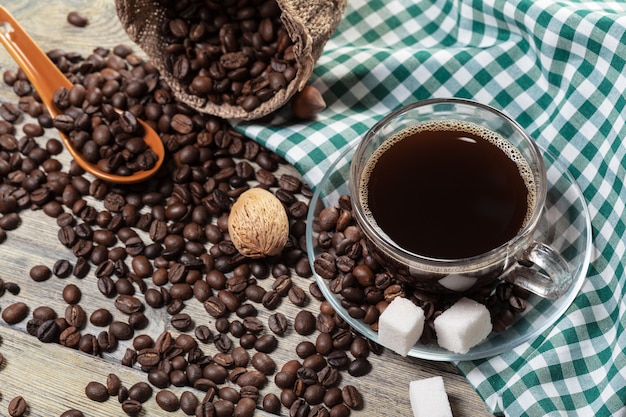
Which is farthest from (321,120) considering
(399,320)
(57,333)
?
(57,333)

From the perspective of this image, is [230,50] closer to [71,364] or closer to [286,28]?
[286,28]

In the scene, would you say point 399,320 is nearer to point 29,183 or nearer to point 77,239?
point 77,239

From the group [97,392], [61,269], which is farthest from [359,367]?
[61,269]

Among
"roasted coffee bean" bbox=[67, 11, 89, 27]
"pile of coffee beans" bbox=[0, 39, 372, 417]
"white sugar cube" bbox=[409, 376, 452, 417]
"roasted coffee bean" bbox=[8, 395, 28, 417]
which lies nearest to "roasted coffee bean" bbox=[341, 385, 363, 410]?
"pile of coffee beans" bbox=[0, 39, 372, 417]

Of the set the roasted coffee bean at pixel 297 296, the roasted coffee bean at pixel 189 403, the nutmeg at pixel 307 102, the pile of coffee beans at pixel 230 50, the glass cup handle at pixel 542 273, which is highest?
the pile of coffee beans at pixel 230 50

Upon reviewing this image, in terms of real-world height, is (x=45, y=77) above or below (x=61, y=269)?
above

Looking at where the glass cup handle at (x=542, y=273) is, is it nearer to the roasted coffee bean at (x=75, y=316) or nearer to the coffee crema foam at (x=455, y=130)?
the coffee crema foam at (x=455, y=130)

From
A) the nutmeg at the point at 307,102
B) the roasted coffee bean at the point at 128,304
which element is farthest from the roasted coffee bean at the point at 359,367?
the nutmeg at the point at 307,102

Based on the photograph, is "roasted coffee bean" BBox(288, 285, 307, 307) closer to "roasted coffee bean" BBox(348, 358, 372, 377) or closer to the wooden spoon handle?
"roasted coffee bean" BBox(348, 358, 372, 377)
